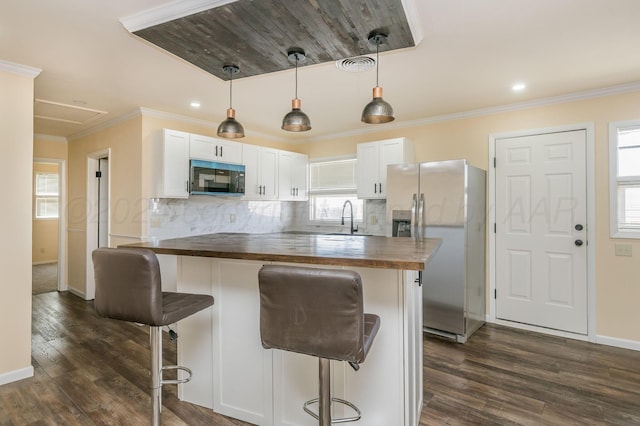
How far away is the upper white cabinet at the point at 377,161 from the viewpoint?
4289mm

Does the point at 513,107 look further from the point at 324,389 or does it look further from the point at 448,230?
the point at 324,389

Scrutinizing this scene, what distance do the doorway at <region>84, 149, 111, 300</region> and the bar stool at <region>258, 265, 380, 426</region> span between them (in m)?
4.40

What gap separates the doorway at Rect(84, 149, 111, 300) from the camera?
4.85m

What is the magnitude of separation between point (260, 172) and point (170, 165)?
1328 mm

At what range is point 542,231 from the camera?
11.9 feet

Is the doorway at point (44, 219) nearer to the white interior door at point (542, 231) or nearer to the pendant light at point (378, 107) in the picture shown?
the pendant light at point (378, 107)

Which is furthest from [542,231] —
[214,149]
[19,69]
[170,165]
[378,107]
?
[19,69]

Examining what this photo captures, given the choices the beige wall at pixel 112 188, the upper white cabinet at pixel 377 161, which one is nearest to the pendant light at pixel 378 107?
the upper white cabinet at pixel 377 161

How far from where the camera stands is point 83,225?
197 inches

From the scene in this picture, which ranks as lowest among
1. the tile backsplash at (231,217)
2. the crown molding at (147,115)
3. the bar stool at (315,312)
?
the bar stool at (315,312)

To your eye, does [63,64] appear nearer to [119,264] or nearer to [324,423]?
[119,264]

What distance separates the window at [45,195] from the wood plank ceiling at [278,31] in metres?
Answer: 7.54

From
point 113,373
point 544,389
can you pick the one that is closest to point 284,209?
point 113,373

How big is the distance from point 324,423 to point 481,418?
48.6 inches
